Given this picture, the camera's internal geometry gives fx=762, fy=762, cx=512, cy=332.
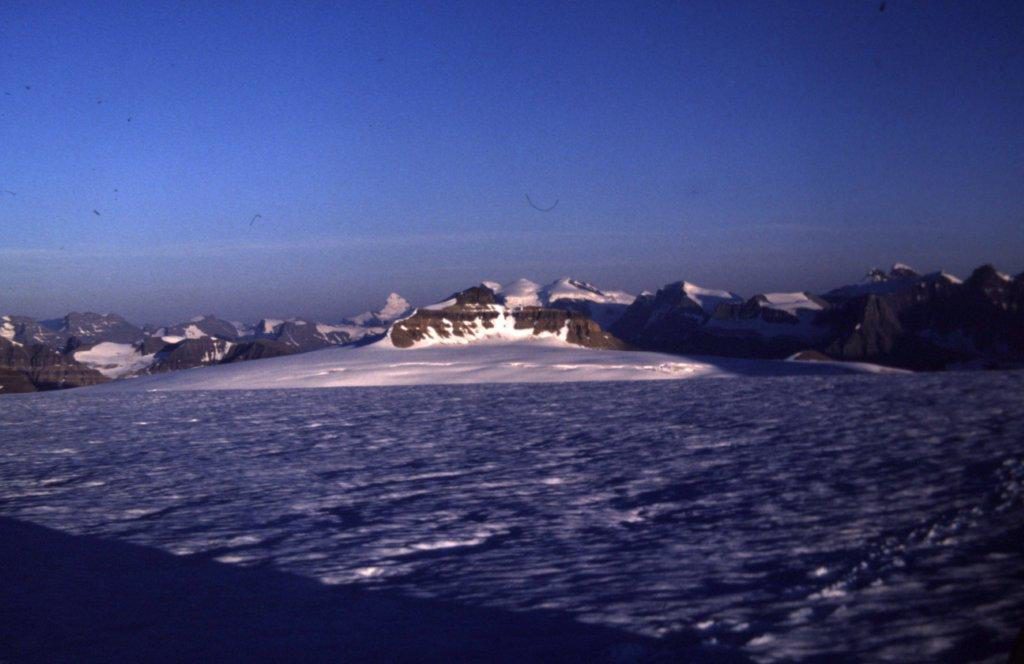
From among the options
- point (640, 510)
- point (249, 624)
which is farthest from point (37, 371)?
point (249, 624)

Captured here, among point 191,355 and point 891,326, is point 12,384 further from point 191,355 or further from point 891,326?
point 891,326

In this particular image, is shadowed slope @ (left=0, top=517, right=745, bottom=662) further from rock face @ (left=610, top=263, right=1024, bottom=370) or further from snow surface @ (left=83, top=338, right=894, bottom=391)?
rock face @ (left=610, top=263, right=1024, bottom=370)

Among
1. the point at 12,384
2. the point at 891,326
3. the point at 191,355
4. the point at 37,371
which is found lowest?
the point at 37,371

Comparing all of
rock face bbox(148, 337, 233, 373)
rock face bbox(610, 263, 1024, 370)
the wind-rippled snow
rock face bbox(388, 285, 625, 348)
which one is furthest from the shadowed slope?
rock face bbox(148, 337, 233, 373)

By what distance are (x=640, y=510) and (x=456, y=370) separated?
2996 centimetres

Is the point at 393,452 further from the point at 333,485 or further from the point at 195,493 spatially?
the point at 195,493

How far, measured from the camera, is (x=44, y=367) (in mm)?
144625

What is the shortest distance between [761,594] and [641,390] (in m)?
13.4

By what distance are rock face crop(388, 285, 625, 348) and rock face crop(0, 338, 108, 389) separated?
66729 millimetres

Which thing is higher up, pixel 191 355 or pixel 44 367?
pixel 191 355

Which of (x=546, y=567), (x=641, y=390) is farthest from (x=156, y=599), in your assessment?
(x=641, y=390)

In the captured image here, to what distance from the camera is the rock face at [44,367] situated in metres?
130

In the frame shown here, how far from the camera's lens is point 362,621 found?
3486 mm

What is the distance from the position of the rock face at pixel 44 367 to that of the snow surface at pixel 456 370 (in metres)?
88.8
